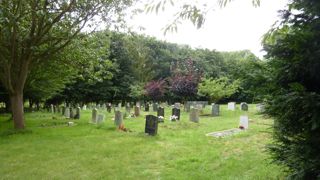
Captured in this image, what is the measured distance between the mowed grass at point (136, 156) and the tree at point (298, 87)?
93cm

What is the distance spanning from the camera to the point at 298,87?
334cm

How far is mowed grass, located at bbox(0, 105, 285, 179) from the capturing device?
6.84 meters

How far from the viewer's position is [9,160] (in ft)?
→ 28.3

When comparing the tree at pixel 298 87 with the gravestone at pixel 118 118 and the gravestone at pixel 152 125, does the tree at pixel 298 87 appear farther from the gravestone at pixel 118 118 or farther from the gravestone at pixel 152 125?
the gravestone at pixel 118 118

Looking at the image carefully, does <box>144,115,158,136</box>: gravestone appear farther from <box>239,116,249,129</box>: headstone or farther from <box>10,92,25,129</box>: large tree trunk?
<box>10,92,25,129</box>: large tree trunk

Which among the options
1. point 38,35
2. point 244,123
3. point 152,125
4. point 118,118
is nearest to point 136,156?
point 152,125

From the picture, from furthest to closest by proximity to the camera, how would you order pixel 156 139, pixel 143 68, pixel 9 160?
pixel 143 68 → pixel 156 139 → pixel 9 160

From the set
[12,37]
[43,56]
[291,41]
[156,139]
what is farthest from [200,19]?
[43,56]

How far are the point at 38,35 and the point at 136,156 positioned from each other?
791cm

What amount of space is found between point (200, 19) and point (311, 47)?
1.24 meters

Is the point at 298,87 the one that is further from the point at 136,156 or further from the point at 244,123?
the point at 244,123

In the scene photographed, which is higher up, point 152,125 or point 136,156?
point 152,125

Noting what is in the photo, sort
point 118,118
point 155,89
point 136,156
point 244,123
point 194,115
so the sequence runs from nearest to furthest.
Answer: point 136,156
point 244,123
point 118,118
point 194,115
point 155,89

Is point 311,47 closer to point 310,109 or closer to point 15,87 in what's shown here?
point 310,109
